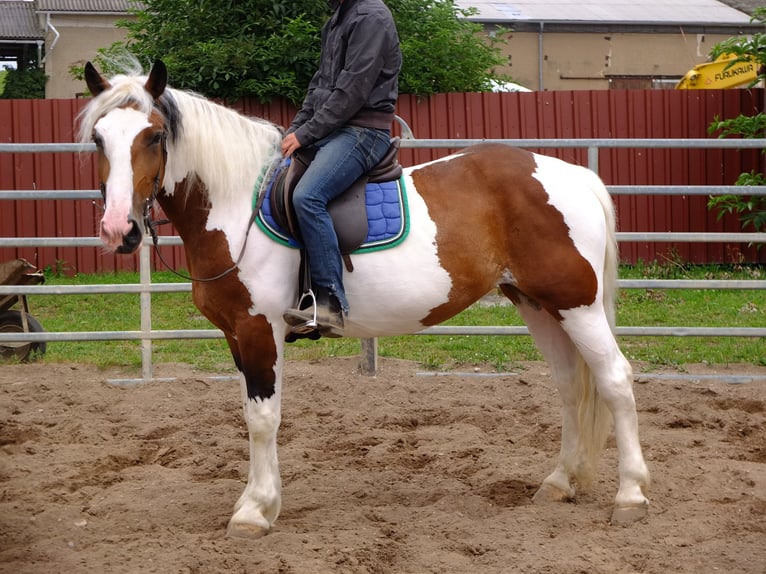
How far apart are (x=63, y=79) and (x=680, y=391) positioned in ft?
74.0

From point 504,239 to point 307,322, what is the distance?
1.07 meters

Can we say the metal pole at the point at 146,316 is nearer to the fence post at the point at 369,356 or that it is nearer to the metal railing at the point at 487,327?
the metal railing at the point at 487,327

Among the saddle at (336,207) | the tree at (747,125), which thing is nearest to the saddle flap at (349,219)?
the saddle at (336,207)

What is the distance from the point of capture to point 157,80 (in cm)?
396

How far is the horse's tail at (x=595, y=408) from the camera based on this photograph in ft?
15.4

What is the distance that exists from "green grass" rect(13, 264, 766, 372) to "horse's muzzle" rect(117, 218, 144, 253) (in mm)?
3931

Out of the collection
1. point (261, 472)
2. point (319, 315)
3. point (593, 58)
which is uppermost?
point (593, 58)

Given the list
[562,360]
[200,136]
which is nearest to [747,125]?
[562,360]

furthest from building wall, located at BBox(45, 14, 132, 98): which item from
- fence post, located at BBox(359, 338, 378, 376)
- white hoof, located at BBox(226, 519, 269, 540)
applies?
white hoof, located at BBox(226, 519, 269, 540)

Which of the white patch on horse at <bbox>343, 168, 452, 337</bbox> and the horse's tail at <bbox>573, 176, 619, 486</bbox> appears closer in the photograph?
the white patch on horse at <bbox>343, 168, 452, 337</bbox>

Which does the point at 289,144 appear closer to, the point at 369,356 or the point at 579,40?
the point at 369,356

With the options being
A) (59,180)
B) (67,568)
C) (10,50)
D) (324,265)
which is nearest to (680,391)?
(324,265)

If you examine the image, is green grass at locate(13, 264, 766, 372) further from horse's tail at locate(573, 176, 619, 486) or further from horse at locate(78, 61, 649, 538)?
horse at locate(78, 61, 649, 538)

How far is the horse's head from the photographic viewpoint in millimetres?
3719
